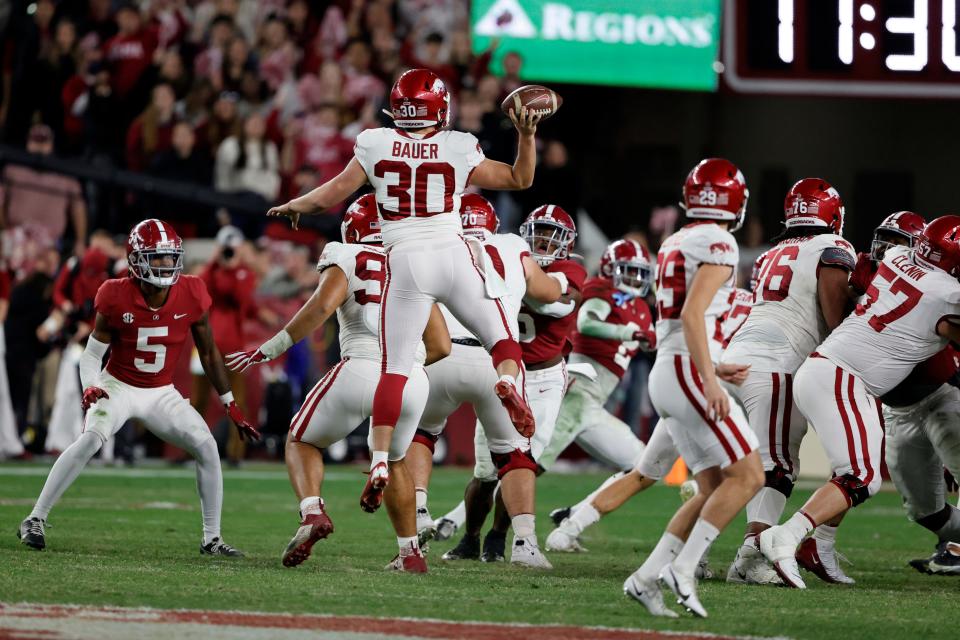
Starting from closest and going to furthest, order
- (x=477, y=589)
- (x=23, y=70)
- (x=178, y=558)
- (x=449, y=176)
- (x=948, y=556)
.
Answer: (x=477, y=589) → (x=449, y=176) → (x=178, y=558) → (x=948, y=556) → (x=23, y=70)

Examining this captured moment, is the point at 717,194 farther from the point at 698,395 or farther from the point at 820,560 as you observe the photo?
the point at 820,560

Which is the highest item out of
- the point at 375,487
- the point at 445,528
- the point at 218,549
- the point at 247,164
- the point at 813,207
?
the point at 247,164

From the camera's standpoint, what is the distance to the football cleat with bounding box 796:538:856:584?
703 cm

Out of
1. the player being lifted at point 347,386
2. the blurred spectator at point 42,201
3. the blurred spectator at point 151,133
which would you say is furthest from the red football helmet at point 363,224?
the blurred spectator at point 151,133

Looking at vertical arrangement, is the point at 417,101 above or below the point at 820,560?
above

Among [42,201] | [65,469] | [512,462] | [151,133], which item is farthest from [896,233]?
[151,133]

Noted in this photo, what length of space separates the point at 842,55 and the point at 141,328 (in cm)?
454

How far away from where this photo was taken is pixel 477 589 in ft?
20.3

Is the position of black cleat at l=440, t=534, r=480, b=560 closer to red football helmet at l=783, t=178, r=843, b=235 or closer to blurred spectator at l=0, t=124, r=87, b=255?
red football helmet at l=783, t=178, r=843, b=235

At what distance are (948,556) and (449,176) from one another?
3243 millimetres

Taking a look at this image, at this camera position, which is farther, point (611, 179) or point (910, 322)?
point (611, 179)

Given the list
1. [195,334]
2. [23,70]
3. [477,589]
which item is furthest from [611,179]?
[477,589]

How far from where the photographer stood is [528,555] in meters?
7.25

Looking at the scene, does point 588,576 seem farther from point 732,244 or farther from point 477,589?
point 732,244
